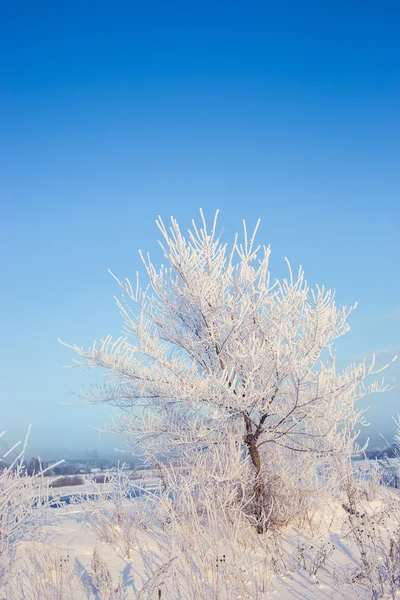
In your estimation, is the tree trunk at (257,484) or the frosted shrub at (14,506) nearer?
the frosted shrub at (14,506)

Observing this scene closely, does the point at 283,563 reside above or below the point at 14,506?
below

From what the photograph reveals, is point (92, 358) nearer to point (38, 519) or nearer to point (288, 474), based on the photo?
point (38, 519)

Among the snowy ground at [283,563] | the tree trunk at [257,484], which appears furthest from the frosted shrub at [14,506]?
the tree trunk at [257,484]

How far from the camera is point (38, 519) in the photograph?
6.02m

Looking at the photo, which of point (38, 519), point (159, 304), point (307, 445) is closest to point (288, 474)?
point (307, 445)

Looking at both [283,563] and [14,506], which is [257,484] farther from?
[14,506]

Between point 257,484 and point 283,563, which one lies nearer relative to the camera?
point 283,563

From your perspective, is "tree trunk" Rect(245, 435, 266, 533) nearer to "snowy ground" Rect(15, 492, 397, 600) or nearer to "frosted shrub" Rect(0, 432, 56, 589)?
"snowy ground" Rect(15, 492, 397, 600)

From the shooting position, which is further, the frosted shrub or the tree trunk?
the tree trunk

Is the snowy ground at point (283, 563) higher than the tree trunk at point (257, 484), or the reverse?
the tree trunk at point (257, 484)

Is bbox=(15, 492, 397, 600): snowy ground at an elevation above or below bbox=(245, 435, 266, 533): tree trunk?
below

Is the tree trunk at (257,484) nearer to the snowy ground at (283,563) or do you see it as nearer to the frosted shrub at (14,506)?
the snowy ground at (283,563)

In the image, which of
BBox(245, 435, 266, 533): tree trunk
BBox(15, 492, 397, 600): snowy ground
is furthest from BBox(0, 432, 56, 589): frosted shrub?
BBox(245, 435, 266, 533): tree trunk

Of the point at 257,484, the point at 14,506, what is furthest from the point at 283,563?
the point at 14,506
